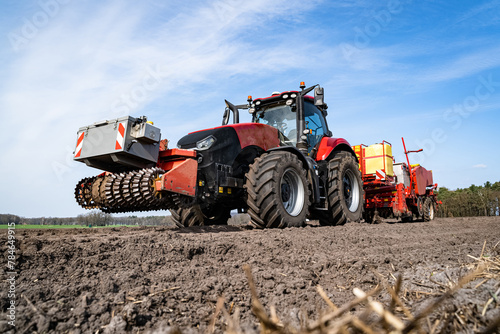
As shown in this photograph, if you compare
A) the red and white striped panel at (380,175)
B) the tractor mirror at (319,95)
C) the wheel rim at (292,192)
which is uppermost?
the tractor mirror at (319,95)

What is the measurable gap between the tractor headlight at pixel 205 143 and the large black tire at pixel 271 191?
28.9 inches

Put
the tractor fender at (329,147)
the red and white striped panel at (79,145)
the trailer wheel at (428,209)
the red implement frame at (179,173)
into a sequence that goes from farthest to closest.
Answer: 1. the trailer wheel at (428,209)
2. the tractor fender at (329,147)
3. the red and white striped panel at (79,145)
4. the red implement frame at (179,173)

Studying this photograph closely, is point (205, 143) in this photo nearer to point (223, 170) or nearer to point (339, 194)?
point (223, 170)

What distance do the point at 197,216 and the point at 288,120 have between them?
2634mm

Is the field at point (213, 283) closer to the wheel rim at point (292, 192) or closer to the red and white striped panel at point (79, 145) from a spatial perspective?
the wheel rim at point (292, 192)

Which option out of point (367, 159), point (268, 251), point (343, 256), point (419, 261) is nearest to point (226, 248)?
point (268, 251)

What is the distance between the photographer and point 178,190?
183 inches

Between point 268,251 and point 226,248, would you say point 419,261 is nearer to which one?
point 268,251

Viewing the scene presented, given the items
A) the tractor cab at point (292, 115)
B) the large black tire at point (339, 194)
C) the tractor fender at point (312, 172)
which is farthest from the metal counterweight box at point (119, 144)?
the large black tire at point (339, 194)

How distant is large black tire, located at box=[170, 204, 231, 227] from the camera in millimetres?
6516

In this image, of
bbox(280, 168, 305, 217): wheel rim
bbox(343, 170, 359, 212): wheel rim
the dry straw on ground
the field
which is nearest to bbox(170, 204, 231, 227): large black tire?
bbox(280, 168, 305, 217): wheel rim

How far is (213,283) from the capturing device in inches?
96.7

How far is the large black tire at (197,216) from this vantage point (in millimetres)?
6516

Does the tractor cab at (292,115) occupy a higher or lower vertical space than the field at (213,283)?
higher
